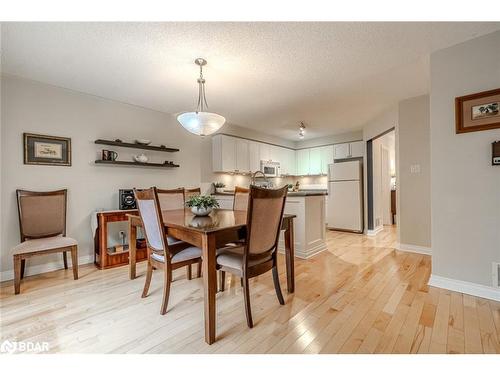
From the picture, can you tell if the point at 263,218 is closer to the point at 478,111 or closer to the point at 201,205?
the point at 201,205

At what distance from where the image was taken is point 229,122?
455 cm

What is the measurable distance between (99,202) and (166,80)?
1.94 m

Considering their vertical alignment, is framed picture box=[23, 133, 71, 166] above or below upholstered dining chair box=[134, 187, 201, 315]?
above

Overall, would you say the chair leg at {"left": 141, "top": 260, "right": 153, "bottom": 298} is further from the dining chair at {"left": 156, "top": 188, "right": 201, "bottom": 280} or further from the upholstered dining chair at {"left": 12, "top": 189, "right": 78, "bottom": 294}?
the upholstered dining chair at {"left": 12, "top": 189, "right": 78, "bottom": 294}

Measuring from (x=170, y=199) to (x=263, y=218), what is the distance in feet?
5.65

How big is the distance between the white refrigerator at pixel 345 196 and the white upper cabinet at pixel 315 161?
2.24 feet

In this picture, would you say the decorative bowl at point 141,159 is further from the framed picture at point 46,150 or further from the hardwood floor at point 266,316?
the hardwood floor at point 266,316

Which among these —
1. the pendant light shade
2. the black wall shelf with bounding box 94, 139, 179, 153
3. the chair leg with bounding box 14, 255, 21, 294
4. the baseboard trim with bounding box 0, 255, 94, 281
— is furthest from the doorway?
the chair leg with bounding box 14, 255, 21, 294

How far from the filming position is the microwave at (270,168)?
5238mm

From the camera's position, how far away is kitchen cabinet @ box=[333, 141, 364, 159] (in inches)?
199

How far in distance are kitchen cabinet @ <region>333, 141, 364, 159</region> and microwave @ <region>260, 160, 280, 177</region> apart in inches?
56.2

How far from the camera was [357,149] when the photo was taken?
5105 mm
